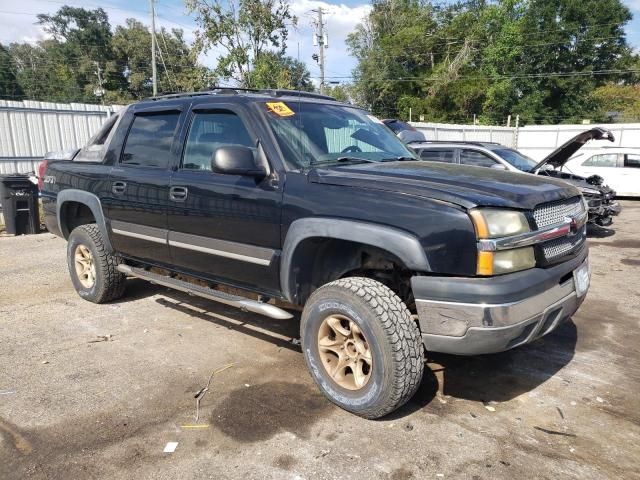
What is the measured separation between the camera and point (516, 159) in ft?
31.8

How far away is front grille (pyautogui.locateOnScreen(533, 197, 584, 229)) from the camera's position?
→ 289 centimetres

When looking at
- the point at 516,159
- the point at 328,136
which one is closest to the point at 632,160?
the point at 516,159

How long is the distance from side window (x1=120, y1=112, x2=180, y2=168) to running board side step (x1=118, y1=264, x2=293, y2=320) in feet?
3.23

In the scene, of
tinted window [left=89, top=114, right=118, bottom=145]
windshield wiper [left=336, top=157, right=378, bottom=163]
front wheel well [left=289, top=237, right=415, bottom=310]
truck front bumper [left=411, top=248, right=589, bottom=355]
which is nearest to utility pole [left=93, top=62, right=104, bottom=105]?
tinted window [left=89, top=114, right=118, bottom=145]

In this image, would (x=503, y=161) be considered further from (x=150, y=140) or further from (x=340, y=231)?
(x=340, y=231)

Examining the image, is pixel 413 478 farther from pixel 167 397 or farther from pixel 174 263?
pixel 174 263

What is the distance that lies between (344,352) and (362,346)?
0.17 metres

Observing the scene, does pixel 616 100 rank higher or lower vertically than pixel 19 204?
higher

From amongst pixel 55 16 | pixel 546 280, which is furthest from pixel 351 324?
pixel 55 16

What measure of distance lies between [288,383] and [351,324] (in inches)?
32.8

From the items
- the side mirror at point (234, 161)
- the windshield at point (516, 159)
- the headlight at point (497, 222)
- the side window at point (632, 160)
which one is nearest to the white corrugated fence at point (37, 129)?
the windshield at point (516, 159)

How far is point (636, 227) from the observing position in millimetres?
10500

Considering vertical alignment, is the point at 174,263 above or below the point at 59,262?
above

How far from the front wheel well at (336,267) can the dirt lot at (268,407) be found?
28.1 inches
